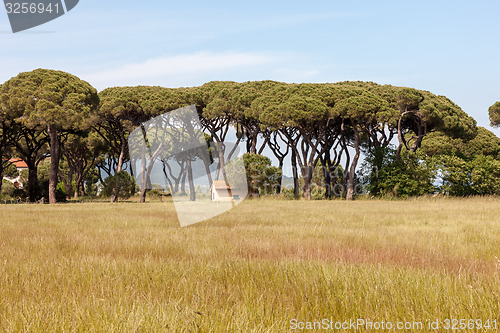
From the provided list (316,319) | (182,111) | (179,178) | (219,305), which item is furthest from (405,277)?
(179,178)

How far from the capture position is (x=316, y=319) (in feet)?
10.6

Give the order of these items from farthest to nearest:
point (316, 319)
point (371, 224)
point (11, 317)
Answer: point (371, 224), point (316, 319), point (11, 317)

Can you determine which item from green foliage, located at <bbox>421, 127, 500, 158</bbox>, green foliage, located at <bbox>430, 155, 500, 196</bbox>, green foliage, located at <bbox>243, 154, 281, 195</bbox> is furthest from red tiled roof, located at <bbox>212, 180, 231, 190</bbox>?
green foliage, located at <bbox>421, 127, 500, 158</bbox>

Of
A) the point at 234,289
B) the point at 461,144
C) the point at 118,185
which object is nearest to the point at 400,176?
the point at 461,144

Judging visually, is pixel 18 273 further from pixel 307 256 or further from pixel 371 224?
pixel 371 224

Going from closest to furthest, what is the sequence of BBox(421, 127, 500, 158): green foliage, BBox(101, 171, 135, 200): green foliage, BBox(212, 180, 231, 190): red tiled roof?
BBox(101, 171, 135, 200): green foliage
BBox(421, 127, 500, 158): green foliage
BBox(212, 180, 231, 190): red tiled roof

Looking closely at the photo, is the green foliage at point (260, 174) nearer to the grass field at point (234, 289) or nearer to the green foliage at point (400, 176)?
the green foliage at point (400, 176)

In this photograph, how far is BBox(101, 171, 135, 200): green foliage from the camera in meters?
37.5

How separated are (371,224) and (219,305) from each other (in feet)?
32.3

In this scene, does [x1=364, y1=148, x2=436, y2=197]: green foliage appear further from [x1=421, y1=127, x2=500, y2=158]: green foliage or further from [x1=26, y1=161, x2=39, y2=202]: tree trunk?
[x1=26, y1=161, x2=39, y2=202]: tree trunk

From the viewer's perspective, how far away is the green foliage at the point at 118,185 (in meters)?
37.5

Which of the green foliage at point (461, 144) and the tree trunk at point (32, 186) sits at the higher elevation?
the green foliage at point (461, 144)

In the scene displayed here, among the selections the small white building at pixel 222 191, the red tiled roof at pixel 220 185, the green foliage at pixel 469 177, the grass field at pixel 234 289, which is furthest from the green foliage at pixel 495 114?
the grass field at pixel 234 289

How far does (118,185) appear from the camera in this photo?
3775 centimetres
